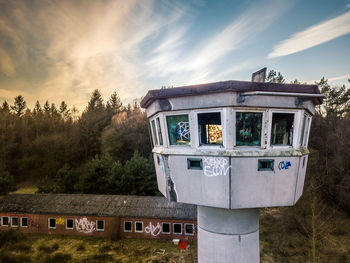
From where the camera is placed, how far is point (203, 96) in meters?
5.86

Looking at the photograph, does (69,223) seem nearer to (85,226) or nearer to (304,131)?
(85,226)

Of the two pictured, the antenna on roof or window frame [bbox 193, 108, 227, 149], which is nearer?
window frame [bbox 193, 108, 227, 149]

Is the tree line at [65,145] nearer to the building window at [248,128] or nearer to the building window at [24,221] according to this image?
the building window at [24,221]

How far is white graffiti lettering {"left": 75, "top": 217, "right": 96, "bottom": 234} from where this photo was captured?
74.4ft

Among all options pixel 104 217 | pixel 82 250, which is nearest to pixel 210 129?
pixel 82 250

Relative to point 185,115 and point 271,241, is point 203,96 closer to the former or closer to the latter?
point 185,115

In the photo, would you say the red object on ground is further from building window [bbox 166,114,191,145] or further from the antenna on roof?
the antenna on roof

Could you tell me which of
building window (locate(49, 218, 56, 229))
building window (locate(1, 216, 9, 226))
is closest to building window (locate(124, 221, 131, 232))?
building window (locate(49, 218, 56, 229))

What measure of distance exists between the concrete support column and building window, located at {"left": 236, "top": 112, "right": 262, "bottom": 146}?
2.37 m

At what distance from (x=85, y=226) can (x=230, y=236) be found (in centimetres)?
2041

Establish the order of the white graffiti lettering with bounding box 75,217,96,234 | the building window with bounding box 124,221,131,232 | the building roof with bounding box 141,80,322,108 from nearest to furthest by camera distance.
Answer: the building roof with bounding box 141,80,322,108
the building window with bounding box 124,221,131,232
the white graffiti lettering with bounding box 75,217,96,234

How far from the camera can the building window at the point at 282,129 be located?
6.17 meters

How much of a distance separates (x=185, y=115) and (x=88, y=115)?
54.1 meters

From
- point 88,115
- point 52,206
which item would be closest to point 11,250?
point 52,206
